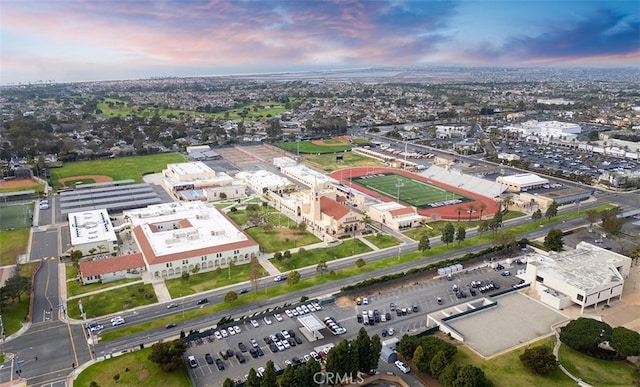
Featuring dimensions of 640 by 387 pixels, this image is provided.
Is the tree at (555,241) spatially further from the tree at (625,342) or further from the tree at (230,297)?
the tree at (230,297)

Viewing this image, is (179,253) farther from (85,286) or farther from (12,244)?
(12,244)

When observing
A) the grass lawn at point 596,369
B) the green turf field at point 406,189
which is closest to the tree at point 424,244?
the green turf field at point 406,189

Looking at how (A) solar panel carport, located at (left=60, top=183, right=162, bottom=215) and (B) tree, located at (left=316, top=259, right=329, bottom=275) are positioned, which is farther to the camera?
(A) solar panel carport, located at (left=60, top=183, right=162, bottom=215)

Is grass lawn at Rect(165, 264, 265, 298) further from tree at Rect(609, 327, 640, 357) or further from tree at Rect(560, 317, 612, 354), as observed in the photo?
tree at Rect(609, 327, 640, 357)

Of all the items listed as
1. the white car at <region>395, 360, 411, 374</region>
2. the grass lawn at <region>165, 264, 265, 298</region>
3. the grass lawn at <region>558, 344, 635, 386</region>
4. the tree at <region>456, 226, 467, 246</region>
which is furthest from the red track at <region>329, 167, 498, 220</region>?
the white car at <region>395, 360, 411, 374</region>

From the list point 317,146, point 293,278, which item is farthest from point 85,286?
point 317,146
